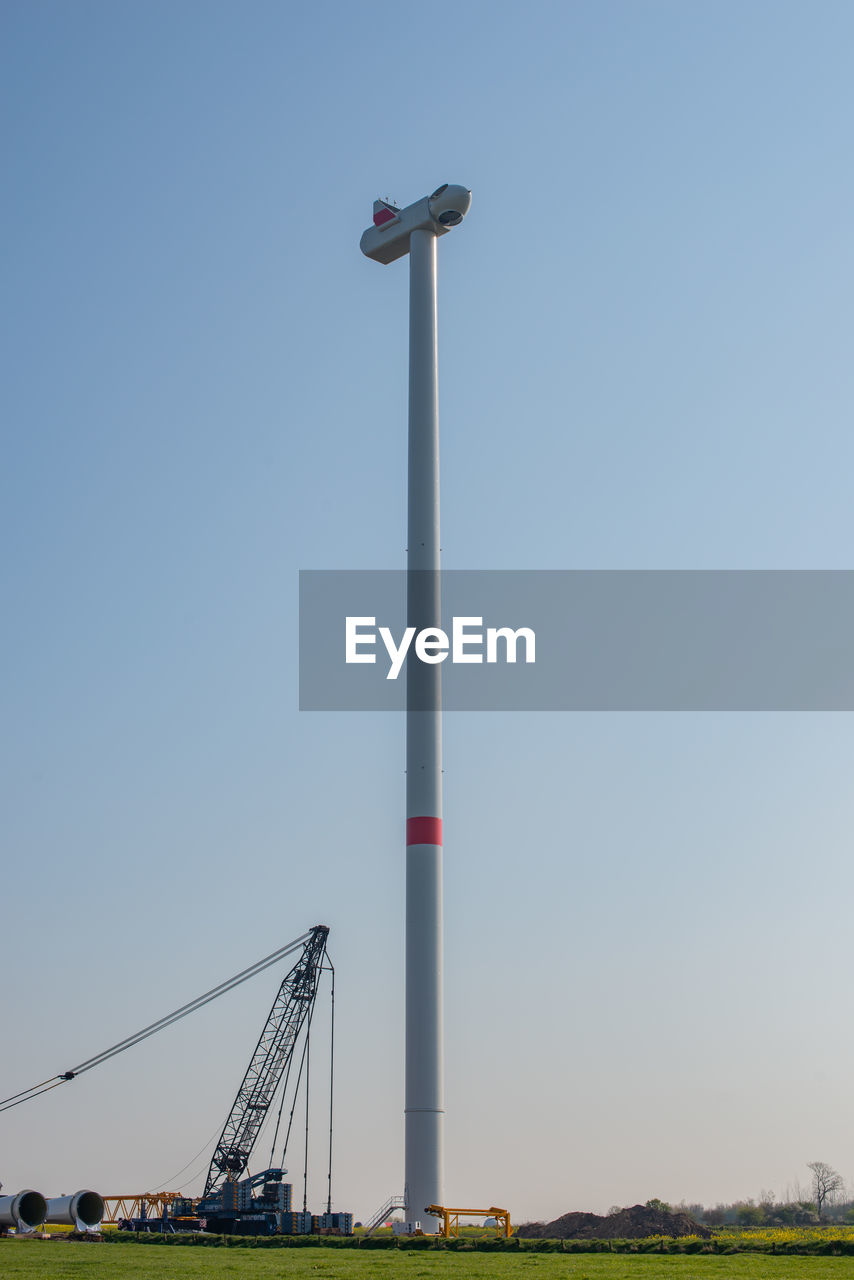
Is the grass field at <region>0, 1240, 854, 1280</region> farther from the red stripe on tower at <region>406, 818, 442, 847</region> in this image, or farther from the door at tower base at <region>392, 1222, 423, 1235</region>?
the red stripe on tower at <region>406, 818, 442, 847</region>

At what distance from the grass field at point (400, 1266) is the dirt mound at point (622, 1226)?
1706 centimetres

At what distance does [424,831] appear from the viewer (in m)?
67.6

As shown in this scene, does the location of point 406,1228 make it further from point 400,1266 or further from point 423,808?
point 400,1266

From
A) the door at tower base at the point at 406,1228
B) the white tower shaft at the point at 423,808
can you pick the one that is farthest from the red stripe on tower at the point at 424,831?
the door at tower base at the point at 406,1228

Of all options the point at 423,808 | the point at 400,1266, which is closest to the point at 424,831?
the point at 423,808

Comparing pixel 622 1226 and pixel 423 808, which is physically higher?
pixel 423 808

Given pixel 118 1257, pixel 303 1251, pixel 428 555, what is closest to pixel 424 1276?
pixel 118 1257

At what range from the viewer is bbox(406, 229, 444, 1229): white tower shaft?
208 ft

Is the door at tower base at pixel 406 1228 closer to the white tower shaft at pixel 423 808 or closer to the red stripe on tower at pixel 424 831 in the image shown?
the white tower shaft at pixel 423 808

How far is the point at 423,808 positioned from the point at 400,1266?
31.1 meters

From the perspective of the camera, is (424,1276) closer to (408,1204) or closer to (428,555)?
(408,1204)

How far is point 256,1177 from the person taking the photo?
88.6 metres

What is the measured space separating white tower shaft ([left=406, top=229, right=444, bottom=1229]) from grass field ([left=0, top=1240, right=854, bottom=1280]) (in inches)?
550

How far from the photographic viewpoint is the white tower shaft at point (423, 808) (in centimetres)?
6331
